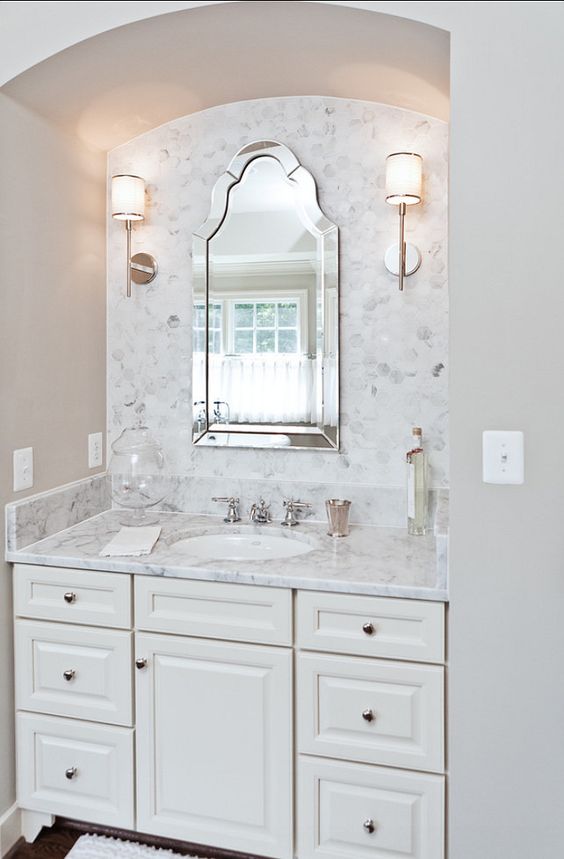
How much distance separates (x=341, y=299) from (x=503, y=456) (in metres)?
0.96

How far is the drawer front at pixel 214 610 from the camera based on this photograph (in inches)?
71.8

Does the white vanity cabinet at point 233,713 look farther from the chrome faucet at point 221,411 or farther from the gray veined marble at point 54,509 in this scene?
the chrome faucet at point 221,411

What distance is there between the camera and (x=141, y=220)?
2.53m

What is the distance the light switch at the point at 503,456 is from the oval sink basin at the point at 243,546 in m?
0.79

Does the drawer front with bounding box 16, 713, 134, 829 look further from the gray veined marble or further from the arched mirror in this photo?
the arched mirror

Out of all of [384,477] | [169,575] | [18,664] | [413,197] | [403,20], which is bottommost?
[18,664]

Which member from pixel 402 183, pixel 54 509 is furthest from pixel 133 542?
pixel 402 183

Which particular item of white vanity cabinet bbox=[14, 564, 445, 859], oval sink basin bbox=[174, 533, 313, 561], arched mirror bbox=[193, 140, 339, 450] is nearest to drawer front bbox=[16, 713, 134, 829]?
white vanity cabinet bbox=[14, 564, 445, 859]

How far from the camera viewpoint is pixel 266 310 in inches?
95.3

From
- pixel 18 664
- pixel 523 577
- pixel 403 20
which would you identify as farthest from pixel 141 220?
pixel 523 577

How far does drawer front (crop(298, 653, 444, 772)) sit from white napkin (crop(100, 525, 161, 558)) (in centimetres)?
56

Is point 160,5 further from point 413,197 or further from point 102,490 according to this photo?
point 102,490

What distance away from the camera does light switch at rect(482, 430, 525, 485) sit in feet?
5.24

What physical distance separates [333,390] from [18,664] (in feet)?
4.24
